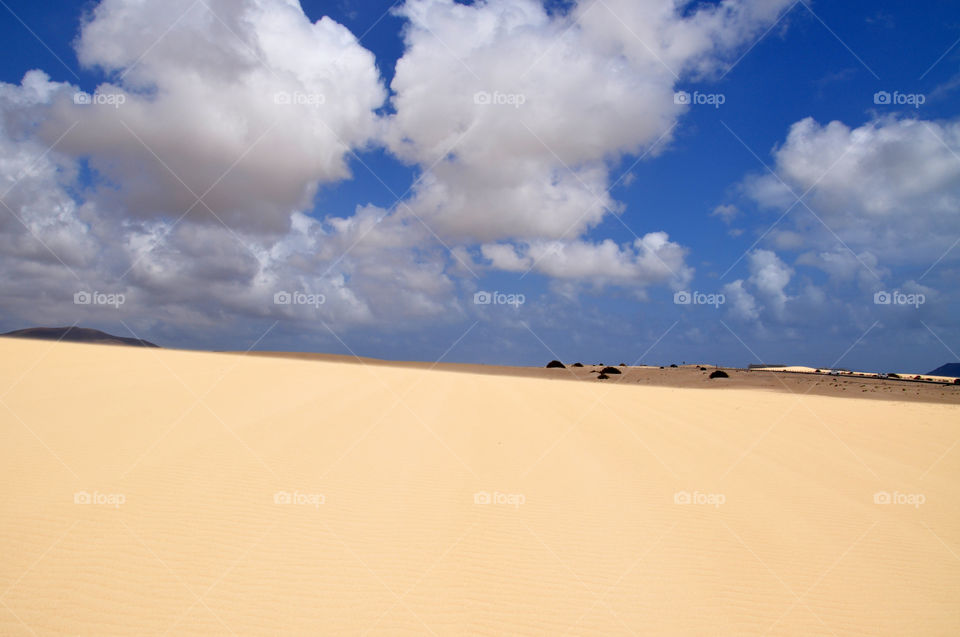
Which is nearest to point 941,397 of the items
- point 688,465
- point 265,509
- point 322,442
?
point 688,465

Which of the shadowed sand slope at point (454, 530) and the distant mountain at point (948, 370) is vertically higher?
the distant mountain at point (948, 370)

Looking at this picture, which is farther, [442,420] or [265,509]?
[442,420]

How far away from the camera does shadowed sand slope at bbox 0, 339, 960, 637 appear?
418 cm

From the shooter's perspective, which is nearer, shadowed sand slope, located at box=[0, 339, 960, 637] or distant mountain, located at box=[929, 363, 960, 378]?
shadowed sand slope, located at box=[0, 339, 960, 637]

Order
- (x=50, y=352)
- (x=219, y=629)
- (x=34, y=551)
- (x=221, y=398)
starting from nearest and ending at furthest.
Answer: (x=219, y=629) < (x=34, y=551) < (x=221, y=398) < (x=50, y=352)

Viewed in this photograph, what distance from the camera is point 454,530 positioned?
5.65 meters

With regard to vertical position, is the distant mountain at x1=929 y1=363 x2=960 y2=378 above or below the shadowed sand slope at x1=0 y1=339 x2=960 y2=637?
above

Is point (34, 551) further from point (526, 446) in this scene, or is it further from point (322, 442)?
point (526, 446)

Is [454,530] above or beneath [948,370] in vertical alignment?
beneath

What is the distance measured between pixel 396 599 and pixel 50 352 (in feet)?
88.2

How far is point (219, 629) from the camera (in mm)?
3842

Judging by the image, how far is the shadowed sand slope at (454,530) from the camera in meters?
4.18

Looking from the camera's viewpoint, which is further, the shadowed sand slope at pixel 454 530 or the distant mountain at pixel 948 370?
the distant mountain at pixel 948 370

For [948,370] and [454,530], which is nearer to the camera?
[454,530]
